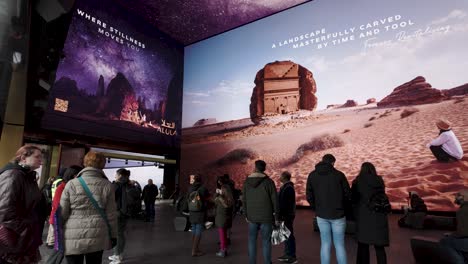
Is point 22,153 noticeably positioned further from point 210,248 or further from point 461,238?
point 461,238

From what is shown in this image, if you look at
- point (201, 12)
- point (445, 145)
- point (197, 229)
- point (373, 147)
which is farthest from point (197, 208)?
point (201, 12)

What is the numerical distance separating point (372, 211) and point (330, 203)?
0.46 metres

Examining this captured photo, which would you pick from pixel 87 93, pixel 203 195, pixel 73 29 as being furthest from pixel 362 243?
pixel 73 29

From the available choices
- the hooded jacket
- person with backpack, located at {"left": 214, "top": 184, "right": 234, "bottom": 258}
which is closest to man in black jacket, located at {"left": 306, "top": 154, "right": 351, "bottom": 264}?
the hooded jacket

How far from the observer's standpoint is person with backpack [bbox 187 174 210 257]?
4.46m

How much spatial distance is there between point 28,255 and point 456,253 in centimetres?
415

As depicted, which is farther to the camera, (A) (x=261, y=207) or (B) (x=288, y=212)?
(B) (x=288, y=212)

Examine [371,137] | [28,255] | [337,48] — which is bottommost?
[28,255]

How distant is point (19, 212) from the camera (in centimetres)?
181

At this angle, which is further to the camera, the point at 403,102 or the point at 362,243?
the point at 403,102

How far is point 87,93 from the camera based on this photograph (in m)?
14.2

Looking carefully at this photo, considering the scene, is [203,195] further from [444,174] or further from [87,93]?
[87,93]

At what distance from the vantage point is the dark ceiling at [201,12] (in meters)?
15.7

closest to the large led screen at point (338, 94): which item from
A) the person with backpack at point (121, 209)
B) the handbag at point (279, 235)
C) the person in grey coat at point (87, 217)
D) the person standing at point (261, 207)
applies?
the handbag at point (279, 235)
